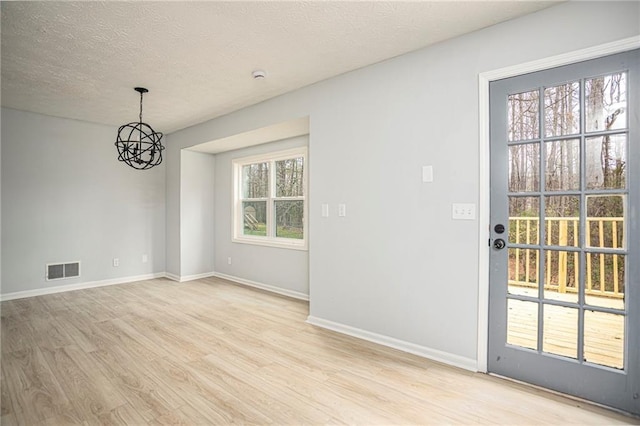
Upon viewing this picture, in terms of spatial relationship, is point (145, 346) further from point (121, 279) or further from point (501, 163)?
point (501, 163)

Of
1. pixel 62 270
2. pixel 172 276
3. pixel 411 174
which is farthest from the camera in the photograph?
pixel 172 276

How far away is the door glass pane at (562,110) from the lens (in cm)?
212

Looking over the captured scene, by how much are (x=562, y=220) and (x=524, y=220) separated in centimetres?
21

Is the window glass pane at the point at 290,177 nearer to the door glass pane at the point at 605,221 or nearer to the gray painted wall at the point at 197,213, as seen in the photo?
the gray painted wall at the point at 197,213

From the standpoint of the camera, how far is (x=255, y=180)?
5.36m

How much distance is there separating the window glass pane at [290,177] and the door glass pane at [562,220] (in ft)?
9.98

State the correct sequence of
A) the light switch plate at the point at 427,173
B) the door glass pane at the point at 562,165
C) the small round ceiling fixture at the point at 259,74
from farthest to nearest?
the small round ceiling fixture at the point at 259,74, the light switch plate at the point at 427,173, the door glass pane at the point at 562,165

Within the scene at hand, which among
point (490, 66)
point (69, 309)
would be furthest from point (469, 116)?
point (69, 309)

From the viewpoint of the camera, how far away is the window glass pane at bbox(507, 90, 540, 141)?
7.43ft

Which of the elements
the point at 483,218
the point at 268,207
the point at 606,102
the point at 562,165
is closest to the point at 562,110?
the point at 606,102

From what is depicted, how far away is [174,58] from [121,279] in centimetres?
394

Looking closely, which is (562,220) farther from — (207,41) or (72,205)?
(72,205)

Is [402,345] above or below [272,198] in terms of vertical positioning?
below

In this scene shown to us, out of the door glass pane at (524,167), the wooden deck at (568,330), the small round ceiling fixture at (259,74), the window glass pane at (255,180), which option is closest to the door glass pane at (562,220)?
the door glass pane at (524,167)
